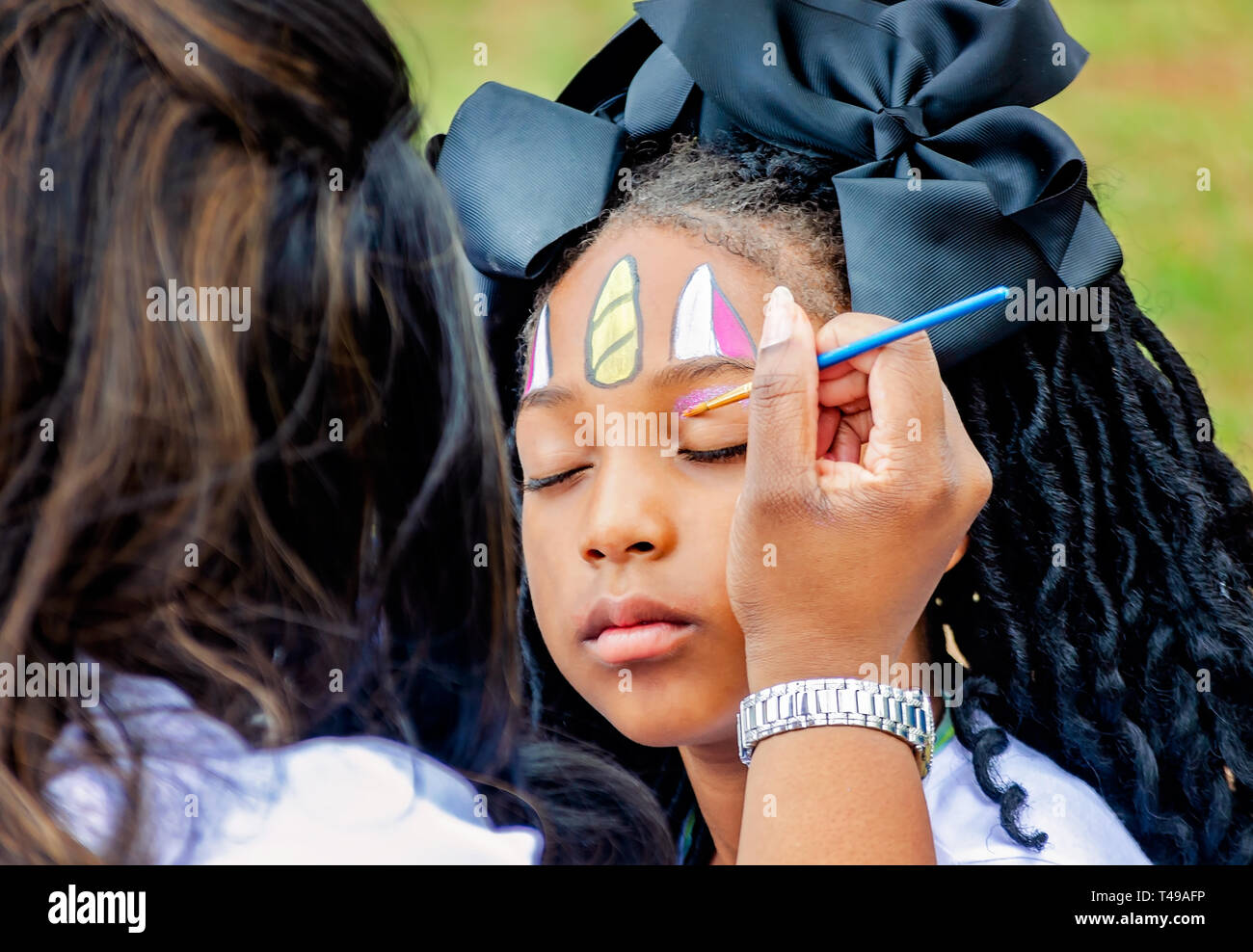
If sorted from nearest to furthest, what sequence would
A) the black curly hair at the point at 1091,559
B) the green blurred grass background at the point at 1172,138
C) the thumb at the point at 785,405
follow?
the thumb at the point at 785,405
the black curly hair at the point at 1091,559
the green blurred grass background at the point at 1172,138

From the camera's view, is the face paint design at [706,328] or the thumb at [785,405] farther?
the face paint design at [706,328]

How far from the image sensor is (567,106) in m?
1.24

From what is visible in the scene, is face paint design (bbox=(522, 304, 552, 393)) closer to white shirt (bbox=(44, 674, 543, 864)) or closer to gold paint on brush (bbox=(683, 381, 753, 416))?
gold paint on brush (bbox=(683, 381, 753, 416))

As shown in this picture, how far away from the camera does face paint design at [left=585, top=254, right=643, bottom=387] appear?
111 cm

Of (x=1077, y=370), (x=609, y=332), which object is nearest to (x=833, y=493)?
(x=609, y=332)

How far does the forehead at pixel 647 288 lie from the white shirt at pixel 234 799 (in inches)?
15.1

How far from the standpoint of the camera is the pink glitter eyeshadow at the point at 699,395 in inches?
42.8

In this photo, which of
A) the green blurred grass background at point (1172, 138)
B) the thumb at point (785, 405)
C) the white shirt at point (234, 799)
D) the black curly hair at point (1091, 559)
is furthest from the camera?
the green blurred grass background at point (1172, 138)

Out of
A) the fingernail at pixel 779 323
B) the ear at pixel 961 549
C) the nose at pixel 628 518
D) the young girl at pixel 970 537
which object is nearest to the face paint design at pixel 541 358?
the young girl at pixel 970 537

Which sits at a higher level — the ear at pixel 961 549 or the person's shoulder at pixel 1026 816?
the ear at pixel 961 549

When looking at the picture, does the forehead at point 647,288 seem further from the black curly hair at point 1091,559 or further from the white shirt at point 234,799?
the white shirt at point 234,799

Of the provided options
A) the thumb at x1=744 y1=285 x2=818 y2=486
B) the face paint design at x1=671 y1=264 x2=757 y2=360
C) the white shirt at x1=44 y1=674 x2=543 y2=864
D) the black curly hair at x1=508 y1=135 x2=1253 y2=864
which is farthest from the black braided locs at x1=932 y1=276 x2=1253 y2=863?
the white shirt at x1=44 y1=674 x2=543 y2=864
